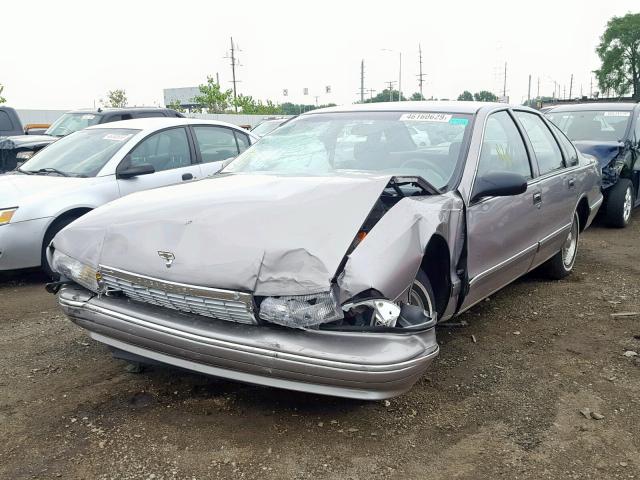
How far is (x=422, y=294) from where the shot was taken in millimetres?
3131

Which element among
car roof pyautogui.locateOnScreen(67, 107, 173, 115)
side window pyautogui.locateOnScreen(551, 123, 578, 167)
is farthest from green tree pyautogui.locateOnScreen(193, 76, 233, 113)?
side window pyautogui.locateOnScreen(551, 123, 578, 167)

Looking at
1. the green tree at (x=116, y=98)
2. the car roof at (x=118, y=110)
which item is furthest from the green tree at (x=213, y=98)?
the car roof at (x=118, y=110)

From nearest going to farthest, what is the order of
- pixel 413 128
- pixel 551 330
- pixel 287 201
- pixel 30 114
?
pixel 287 201, pixel 413 128, pixel 551 330, pixel 30 114

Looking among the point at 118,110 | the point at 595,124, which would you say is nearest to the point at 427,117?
the point at 595,124

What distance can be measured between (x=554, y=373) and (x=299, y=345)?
1771mm

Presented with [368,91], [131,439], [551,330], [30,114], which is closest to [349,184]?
[131,439]

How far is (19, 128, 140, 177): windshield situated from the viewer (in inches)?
233

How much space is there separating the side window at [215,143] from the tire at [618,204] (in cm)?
477

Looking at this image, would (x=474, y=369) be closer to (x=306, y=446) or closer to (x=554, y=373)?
(x=554, y=373)

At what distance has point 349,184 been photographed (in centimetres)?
302

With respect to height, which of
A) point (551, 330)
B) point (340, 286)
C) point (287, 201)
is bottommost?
point (551, 330)

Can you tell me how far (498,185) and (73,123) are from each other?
912 cm

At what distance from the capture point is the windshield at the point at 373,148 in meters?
3.68

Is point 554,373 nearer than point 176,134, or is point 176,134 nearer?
point 554,373
